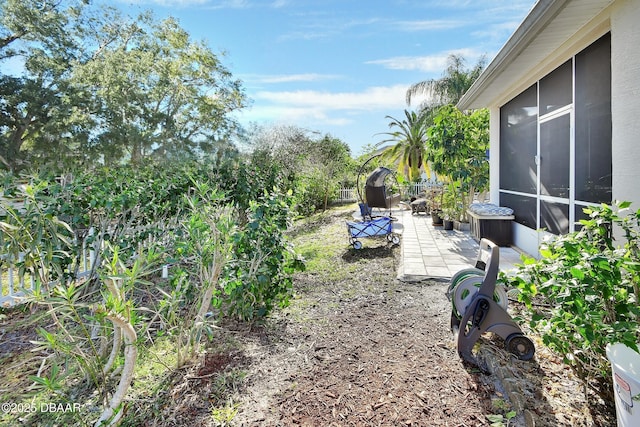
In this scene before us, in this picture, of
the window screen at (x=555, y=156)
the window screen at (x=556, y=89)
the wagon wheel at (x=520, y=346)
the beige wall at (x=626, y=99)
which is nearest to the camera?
the wagon wheel at (x=520, y=346)

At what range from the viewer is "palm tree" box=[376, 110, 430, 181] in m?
19.6

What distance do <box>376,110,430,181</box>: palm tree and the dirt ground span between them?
1677 centimetres

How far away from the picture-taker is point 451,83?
1001 inches

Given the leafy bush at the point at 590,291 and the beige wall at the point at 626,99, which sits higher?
the beige wall at the point at 626,99

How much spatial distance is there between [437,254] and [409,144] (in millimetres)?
15010

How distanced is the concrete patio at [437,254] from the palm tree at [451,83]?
64.2ft

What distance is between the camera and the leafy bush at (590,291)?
1667mm

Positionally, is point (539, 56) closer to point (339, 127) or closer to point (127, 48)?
point (339, 127)

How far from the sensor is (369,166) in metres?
19.2

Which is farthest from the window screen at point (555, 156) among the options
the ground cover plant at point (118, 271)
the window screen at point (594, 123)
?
the ground cover plant at point (118, 271)

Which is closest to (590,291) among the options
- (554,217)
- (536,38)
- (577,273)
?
(577,273)

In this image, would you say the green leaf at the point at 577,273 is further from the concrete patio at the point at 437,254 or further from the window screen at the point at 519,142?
the window screen at the point at 519,142

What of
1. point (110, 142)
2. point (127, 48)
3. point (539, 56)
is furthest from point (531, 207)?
point (127, 48)

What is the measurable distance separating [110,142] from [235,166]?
14985 millimetres
